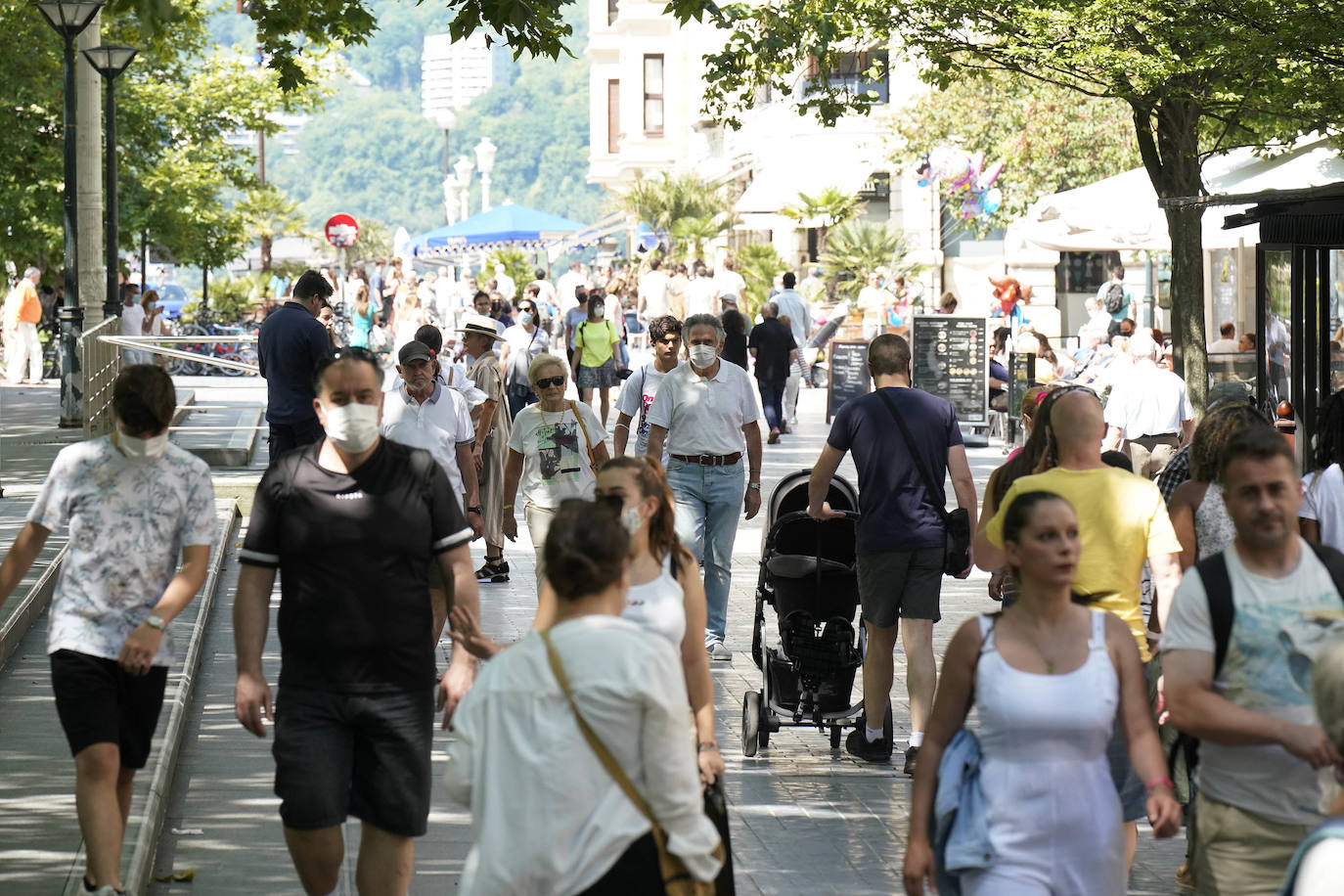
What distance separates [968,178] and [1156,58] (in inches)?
907

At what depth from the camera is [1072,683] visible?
4344 mm

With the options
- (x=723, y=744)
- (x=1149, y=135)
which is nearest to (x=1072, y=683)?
(x=723, y=744)

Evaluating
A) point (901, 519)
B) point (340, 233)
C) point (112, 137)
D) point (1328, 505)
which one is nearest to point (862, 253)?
point (340, 233)

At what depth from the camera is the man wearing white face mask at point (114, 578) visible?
5.69 m

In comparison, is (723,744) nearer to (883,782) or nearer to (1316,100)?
(883,782)

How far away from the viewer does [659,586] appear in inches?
204

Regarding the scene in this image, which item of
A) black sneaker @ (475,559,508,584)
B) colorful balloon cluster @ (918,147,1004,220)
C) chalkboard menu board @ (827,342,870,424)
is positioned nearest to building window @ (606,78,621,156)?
colorful balloon cluster @ (918,147,1004,220)

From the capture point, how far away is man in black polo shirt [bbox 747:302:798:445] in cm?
2388

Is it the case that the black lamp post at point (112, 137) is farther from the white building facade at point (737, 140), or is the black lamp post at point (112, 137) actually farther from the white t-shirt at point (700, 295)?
the white building facade at point (737, 140)

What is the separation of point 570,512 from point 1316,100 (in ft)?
44.1

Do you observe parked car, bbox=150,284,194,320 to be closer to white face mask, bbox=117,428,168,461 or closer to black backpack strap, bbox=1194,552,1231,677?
white face mask, bbox=117,428,168,461

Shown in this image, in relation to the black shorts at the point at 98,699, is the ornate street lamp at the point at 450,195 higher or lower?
higher

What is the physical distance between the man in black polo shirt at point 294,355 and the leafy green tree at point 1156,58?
478cm

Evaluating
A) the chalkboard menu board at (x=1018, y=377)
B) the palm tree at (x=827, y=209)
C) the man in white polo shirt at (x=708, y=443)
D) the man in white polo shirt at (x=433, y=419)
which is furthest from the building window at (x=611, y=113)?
the man in white polo shirt at (x=433, y=419)
